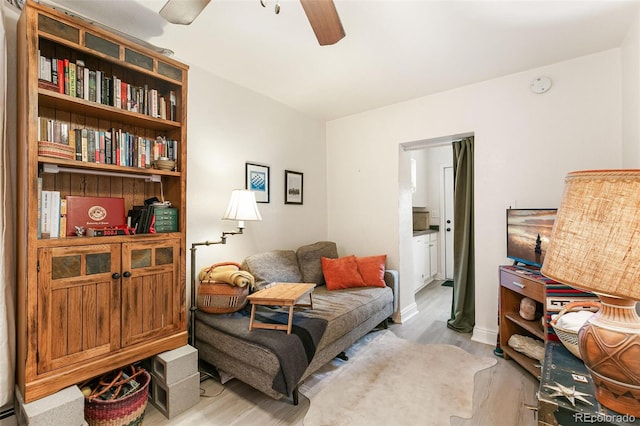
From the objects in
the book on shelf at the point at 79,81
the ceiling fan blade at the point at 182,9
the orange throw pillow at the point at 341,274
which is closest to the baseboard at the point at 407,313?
the orange throw pillow at the point at 341,274

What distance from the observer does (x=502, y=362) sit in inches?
99.3

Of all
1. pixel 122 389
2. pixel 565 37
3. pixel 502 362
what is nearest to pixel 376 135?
pixel 565 37

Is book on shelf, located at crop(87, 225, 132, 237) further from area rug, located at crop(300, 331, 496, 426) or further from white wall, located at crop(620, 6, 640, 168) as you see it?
white wall, located at crop(620, 6, 640, 168)

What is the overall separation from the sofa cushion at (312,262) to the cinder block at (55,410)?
6.75ft

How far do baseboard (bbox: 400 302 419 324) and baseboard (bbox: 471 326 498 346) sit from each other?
0.75 meters

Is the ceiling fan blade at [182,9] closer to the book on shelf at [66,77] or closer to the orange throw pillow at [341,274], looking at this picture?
the book on shelf at [66,77]

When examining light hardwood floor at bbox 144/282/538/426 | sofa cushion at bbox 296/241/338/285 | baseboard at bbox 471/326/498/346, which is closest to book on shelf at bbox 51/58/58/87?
light hardwood floor at bbox 144/282/538/426

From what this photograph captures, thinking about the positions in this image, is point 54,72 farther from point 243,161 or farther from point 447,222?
point 447,222

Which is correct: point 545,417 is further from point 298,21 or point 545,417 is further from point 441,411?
point 298,21

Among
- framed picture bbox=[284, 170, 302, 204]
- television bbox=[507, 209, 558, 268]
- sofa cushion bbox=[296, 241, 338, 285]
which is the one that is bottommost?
sofa cushion bbox=[296, 241, 338, 285]

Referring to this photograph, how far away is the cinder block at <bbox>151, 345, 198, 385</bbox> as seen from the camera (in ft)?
6.18

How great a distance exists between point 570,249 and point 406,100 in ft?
9.41

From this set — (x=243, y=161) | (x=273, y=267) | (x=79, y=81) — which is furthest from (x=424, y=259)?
(x=79, y=81)

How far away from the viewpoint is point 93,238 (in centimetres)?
169
